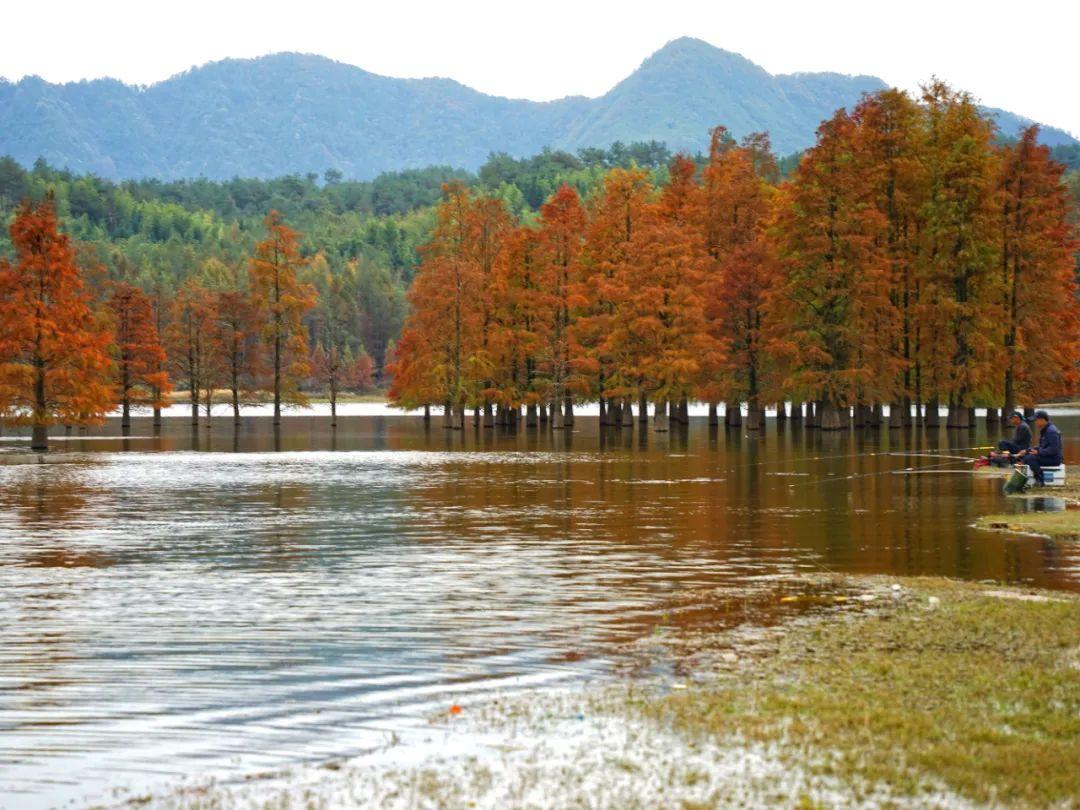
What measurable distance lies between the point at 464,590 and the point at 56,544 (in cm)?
1272

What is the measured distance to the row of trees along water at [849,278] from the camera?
91.3 meters

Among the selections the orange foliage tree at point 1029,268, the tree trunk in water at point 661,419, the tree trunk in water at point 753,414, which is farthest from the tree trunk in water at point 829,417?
the orange foliage tree at point 1029,268

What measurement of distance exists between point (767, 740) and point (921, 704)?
6.73ft

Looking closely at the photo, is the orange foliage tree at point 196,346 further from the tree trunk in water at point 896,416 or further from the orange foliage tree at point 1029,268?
the orange foliage tree at point 1029,268

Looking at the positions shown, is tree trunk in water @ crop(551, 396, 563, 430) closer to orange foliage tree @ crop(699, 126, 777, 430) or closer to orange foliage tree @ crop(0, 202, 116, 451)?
orange foliage tree @ crop(699, 126, 777, 430)

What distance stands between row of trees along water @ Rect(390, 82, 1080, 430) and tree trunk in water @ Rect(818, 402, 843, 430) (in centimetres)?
12

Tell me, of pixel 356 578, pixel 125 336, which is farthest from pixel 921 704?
pixel 125 336

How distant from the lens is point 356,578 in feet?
79.6

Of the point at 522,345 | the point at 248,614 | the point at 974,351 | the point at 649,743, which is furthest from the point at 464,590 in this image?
the point at 522,345

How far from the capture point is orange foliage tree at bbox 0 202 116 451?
7838cm

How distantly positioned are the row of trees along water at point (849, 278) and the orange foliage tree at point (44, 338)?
3712cm

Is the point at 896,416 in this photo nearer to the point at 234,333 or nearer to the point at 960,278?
the point at 960,278

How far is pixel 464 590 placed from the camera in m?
22.5

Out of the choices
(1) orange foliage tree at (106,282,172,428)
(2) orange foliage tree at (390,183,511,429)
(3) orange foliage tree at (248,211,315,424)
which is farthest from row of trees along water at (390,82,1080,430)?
(1) orange foliage tree at (106,282,172,428)
